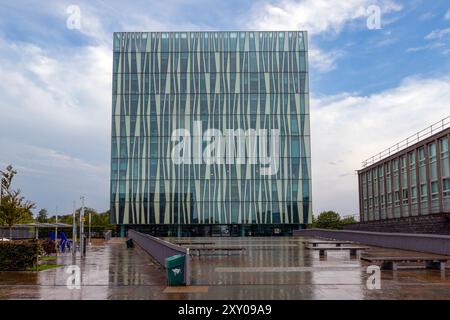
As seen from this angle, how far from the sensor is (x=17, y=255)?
18125 mm

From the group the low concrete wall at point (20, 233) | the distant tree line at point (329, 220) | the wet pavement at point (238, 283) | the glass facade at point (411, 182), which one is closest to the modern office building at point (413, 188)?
the glass facade at point (411, 182)

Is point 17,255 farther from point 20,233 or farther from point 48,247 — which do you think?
point 20,233

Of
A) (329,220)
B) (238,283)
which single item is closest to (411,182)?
(329,220)

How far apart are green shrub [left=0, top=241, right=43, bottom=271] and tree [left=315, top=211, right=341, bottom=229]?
63.0 metres

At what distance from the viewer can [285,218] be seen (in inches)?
2923

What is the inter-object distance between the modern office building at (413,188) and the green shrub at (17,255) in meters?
27.8

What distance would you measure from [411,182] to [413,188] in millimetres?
604

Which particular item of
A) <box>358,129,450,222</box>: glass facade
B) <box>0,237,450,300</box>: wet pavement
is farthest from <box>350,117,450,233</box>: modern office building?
<box>0,237,450,300</box>: wet pavement

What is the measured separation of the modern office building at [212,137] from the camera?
244 ft

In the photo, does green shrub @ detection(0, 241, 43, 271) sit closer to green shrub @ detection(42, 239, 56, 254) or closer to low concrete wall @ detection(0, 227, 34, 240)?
green shrub @ detection(42, 239, 56, 254)

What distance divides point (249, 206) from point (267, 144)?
9455 mm

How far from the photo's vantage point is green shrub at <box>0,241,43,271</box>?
58.9ft

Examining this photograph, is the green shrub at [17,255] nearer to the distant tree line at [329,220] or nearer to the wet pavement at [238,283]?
the wet pavement at [238,283]
